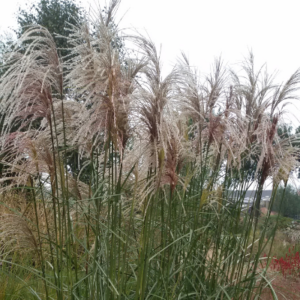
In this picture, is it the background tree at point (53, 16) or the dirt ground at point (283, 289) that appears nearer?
the dirt ground at point (283, 289)

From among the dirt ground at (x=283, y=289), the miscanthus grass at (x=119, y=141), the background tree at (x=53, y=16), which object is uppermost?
the background tree at (x=53, y=16)

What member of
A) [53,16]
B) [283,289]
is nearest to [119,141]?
[283,289]

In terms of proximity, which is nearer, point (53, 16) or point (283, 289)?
point (283, 289)

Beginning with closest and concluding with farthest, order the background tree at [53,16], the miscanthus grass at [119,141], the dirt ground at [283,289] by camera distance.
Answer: the miscanthus grass at [119,141] → the dirt ground at [283,289] → the background tree at [53,16]

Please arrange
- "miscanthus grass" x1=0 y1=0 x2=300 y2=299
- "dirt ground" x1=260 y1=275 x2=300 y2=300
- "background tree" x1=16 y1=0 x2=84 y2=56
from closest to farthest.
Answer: "miscanthus grass" x1=0 y1=0 x2=300 y2=299 < "dirt ground" x1=260 y1=275 x2=300 y2=300 < "background tree" x1=16 y1=0 x2=84 y2=56

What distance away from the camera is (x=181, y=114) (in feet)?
8.29

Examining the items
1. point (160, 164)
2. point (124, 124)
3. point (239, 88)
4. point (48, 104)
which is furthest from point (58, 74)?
point (239, 88)

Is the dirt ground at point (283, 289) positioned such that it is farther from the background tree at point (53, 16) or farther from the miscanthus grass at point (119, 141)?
the background tree at point (53, 16)

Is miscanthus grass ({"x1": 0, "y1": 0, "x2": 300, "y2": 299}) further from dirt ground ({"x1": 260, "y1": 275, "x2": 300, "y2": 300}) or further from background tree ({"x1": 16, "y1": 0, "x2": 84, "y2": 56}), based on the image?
background tree ({"x1": 16, "y1": 0, "x2": 84, "y2": 56})

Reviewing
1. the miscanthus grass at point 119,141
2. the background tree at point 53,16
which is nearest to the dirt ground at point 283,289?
the miscanthus grass at point 119,141

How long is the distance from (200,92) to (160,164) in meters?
0.95

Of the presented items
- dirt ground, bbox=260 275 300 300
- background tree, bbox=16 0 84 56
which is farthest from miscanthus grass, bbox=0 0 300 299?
background tree, bbox=16 0 84 56

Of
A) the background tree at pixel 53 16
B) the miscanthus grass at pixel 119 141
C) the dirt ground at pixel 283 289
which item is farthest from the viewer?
the background tree at pixel 53 16

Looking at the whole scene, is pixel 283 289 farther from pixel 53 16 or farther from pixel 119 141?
pixel 53 16
